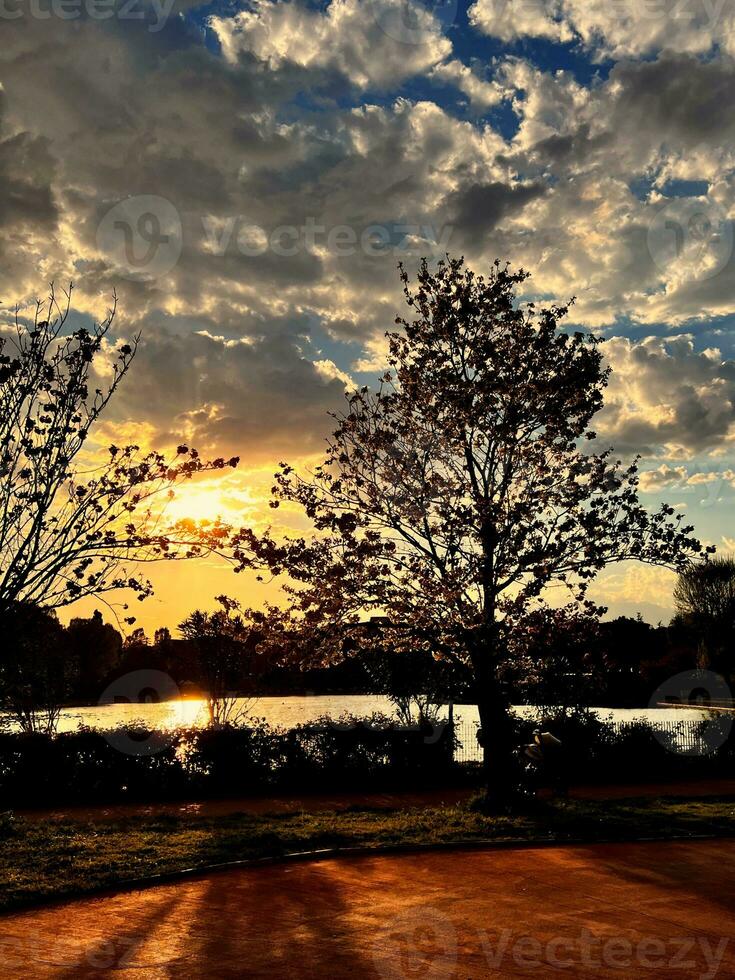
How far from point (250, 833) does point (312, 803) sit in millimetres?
5505

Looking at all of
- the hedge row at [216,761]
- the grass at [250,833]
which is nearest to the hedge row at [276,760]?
the hedge row at [216,761]

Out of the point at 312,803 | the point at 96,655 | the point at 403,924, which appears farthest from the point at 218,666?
the point at 96,655

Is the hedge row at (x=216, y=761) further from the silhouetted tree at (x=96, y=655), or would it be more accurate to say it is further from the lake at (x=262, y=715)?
the silhouetted tree at (x=96, y=655)

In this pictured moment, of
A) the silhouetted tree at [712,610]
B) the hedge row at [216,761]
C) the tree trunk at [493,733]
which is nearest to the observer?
the tree trunk at [493,733]

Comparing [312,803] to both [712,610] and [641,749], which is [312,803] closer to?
[641,749]

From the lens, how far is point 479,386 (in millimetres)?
18891

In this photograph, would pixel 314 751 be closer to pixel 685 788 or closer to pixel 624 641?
pixel 685 788

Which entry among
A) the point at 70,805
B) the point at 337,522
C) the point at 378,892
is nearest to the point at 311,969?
the point at 378,892

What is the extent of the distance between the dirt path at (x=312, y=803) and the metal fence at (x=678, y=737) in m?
3.41

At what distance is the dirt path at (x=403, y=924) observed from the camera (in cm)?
832

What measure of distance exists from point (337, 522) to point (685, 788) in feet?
44.4

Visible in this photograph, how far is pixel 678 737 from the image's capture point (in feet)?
95.4

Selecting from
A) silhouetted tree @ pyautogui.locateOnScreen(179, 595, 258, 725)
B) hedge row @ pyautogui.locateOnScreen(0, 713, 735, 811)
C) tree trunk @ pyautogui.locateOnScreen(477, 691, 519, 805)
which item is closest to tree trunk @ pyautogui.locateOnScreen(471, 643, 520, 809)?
tree trunk @ pyautogui.locateOnScreen(477, 691, 519, 805)

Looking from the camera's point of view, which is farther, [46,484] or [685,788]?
[685,788]
